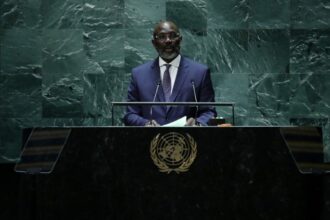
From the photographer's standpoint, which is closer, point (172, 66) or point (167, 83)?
point (167, 83)

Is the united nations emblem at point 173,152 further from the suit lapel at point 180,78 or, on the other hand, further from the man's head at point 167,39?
the man's head at point 167,39

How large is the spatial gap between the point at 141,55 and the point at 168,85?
143cm

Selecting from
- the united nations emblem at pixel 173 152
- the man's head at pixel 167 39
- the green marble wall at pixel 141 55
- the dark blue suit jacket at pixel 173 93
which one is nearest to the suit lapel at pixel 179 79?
the dark blue suit jacket at pixel 173 93

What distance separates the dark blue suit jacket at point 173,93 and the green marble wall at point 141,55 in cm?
128

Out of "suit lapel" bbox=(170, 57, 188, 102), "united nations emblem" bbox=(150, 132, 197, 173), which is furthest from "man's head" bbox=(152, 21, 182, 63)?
"united nations emblem" bbox=(150, 132, 197, 173)

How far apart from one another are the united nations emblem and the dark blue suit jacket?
1255mm

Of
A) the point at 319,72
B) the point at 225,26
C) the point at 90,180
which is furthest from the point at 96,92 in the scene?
the point at 90,180

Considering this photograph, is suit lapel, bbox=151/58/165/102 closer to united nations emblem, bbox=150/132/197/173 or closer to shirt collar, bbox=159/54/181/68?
shirt collar, bbox=159/54/181/68

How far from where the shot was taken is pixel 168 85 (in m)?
4.86

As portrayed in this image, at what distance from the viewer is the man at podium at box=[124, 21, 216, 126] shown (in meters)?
4.70

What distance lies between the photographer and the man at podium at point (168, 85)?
470cm

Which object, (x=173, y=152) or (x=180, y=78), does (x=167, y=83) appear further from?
(x=173, y=152)

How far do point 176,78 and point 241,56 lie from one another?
1562 millimetres

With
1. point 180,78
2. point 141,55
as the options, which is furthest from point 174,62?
point 141,55
